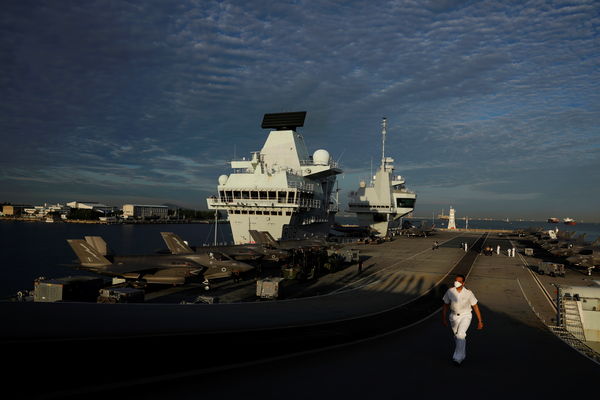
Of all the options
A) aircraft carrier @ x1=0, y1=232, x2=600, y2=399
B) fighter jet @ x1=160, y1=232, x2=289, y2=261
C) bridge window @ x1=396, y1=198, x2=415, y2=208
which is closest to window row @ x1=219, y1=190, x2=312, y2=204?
fighter jet @ x1=160, y1=232, x2=289, y2=261

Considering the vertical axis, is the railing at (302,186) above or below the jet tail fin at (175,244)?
above

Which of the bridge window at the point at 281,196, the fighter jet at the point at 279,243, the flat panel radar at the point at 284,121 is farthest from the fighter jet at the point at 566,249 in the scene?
the flat panel radar at the point at 284,121

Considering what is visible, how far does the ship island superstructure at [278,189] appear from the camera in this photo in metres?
52.8

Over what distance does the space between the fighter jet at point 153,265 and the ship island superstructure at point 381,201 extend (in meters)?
63.5

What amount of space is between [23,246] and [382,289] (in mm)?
89603

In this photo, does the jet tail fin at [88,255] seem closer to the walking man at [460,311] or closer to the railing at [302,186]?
the walking man at [460,311]

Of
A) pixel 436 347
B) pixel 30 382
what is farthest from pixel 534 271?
pixel 30 382

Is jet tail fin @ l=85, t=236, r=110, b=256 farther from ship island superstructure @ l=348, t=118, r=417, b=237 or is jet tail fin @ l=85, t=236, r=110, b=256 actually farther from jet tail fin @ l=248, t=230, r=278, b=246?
ship island superstructure @ l=348, t=118, r=417, b=237

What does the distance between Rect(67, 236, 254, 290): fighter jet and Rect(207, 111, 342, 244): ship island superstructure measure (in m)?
21.7

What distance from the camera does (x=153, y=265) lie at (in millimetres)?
29625

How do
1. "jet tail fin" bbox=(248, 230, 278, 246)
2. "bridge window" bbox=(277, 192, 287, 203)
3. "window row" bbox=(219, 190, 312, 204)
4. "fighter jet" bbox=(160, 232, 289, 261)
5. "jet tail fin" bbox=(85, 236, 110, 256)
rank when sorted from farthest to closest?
"bridge window" bbox=(277, 192, 287, 203), "window row" bbox=(219, 190, 312, 204), "jet tail fin" bbox=(248, 230, 278, 246), "fighter jet" bbox=(160, 232, 289, 261), "jet tail fin" bbox=(85, 236, 110, 256)

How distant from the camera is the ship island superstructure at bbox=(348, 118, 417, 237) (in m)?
90.6

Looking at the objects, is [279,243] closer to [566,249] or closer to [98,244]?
[98,244]

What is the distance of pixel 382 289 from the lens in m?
26.4
